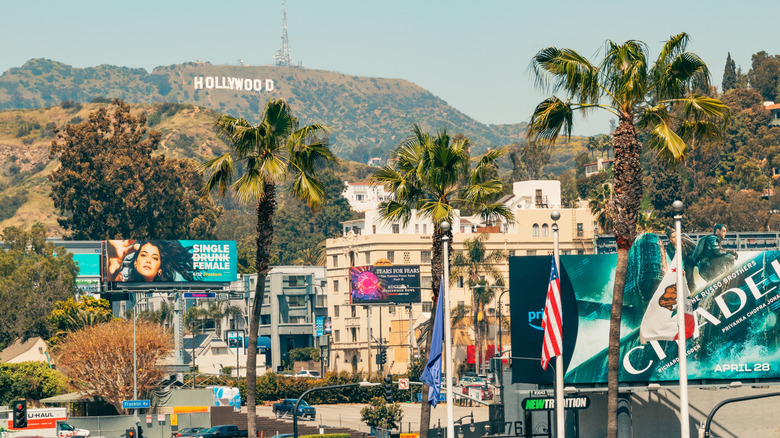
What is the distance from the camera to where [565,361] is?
142 ft

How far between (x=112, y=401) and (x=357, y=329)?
4841 cm

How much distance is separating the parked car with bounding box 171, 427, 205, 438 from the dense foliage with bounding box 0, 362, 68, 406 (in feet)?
75.4

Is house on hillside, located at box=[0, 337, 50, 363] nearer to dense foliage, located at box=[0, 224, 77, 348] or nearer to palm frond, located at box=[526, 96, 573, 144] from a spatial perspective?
dense foliage, located at box=[0, 224, 77, 348]

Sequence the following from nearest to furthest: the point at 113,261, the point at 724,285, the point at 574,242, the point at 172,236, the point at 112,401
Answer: the point at 724,285
the point at 112,401
the point at 113,261
the point at 574,242
the point at 172,236

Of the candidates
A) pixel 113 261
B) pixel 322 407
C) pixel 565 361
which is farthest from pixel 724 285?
pixel 113 261

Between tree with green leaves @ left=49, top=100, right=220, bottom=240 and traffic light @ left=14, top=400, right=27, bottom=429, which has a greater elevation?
tree with green leaves @ left=49, top=100, right=220, bottom=240

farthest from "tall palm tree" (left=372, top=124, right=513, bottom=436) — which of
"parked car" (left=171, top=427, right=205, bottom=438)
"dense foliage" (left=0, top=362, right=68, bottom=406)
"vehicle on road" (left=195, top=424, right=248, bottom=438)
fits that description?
"dense foliage" (left=0, top=362, right=68, bottom=406)

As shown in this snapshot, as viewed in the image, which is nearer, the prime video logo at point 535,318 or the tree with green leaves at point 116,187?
the prime video logo at point 535,318

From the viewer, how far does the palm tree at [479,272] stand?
11944 cm

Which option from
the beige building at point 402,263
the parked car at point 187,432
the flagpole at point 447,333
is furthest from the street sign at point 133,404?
the beige building at point 402,263

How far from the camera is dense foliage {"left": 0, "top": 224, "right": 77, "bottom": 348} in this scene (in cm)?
11562

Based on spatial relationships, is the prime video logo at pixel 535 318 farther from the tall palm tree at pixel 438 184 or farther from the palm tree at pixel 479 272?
the palm tree at pixel 479 272

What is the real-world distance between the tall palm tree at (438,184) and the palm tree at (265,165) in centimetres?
251

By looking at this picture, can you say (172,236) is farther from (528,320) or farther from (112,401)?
(528,320)
